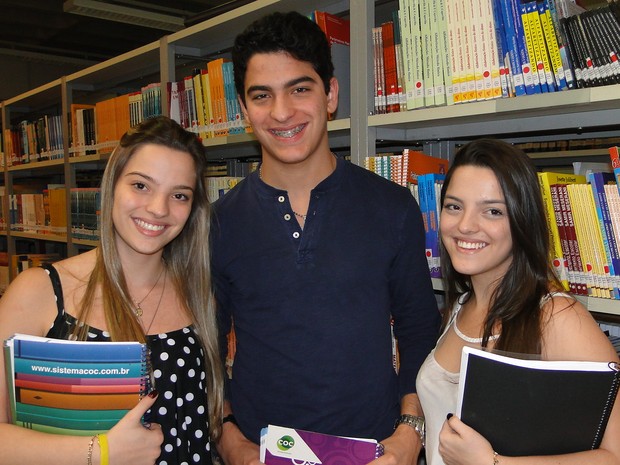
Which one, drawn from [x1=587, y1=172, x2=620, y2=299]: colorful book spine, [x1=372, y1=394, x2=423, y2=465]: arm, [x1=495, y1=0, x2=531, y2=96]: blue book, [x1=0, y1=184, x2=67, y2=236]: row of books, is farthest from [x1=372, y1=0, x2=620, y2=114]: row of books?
[x1=0, y1=184, x2=67, y2=236]: row of books

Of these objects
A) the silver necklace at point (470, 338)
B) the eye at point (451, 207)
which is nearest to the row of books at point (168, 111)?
the eye at point (451, 207)

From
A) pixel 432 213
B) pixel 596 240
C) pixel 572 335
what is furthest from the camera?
pixel 432 213

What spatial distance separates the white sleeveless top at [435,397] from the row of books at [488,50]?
92 centimetres

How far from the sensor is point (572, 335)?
1.22 meters

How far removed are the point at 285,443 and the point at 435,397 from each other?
0.41 metres


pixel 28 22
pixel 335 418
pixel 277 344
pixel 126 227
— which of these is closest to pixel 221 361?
pixel 277 344

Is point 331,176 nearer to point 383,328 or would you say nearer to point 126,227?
point 383,328

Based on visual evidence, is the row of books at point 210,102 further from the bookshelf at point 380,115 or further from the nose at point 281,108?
the nose at point 281,108

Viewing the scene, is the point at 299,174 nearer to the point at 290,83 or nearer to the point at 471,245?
the point at 290,83

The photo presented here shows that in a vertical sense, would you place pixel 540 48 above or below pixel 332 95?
above

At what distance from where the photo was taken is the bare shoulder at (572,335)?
1199mm

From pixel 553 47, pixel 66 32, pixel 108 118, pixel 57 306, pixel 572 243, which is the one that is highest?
pixel 66 32

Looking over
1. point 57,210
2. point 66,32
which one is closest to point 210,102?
point 57,210

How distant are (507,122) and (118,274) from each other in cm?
154
